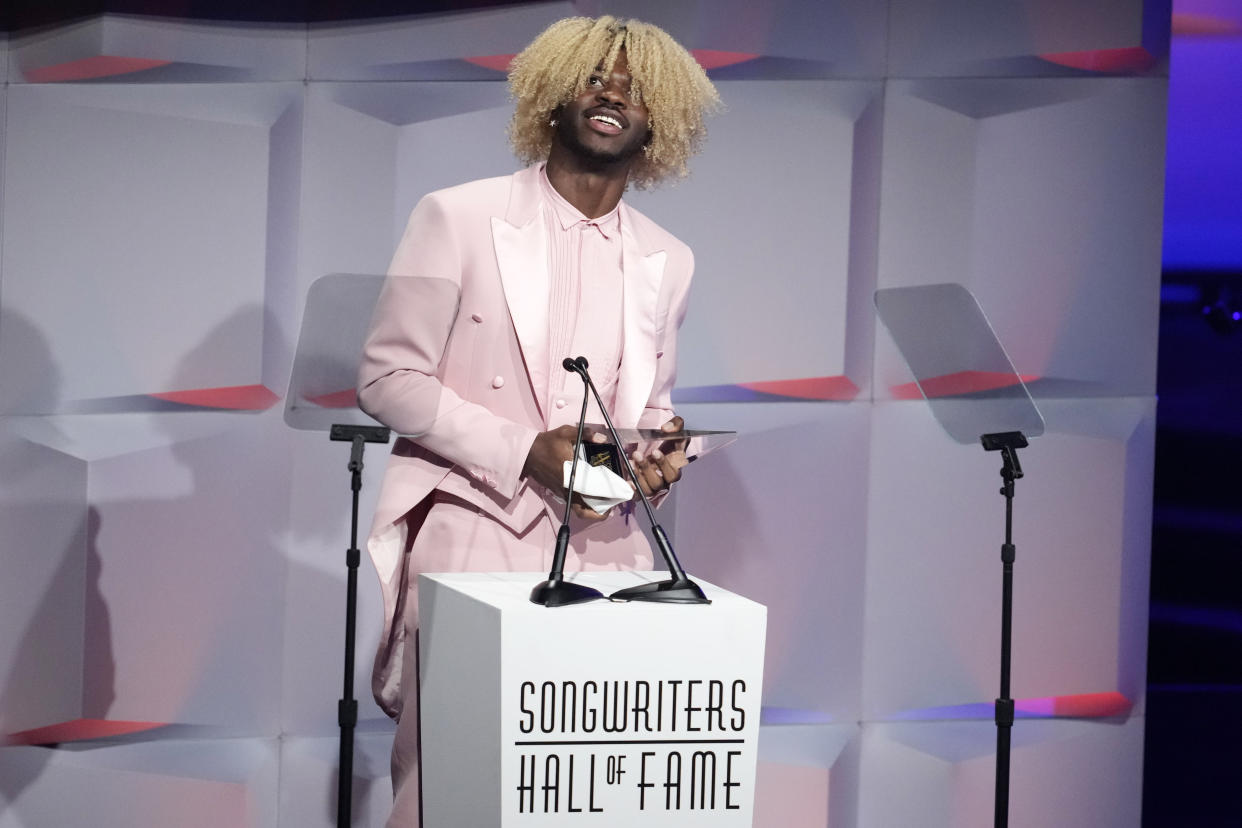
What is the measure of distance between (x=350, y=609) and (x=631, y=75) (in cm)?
145

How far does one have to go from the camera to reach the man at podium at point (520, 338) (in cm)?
235

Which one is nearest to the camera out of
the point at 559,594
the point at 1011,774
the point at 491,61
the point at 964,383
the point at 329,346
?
the point at 559,594

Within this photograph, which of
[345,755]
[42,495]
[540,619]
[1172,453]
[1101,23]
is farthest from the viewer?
[1172,453]

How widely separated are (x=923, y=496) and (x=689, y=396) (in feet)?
2.47

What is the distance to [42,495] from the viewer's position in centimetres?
357

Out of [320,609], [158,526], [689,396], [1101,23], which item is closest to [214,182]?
[158,526]

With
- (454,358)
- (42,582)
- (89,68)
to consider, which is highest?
(89,68)

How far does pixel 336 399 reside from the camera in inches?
110

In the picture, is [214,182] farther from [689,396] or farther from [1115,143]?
[1115,143]

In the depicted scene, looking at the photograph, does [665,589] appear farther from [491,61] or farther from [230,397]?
[491,61]

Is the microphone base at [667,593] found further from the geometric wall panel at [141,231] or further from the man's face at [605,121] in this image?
the geometric wall panel at [141,231]

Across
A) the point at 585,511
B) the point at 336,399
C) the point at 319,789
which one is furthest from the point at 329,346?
the point at 319,789

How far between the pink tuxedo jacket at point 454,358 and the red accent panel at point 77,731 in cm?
148

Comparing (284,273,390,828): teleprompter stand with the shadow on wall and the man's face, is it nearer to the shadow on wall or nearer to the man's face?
the man's face
